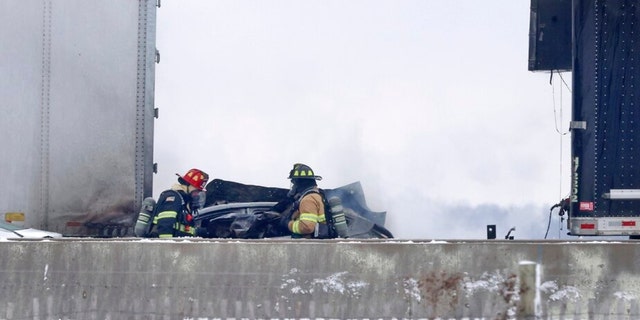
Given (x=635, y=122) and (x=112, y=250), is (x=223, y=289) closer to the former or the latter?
(x=112, y=250)

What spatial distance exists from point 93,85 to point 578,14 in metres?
5.30

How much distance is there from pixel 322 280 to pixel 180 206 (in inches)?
141

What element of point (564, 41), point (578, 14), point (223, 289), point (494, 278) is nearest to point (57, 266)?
point (223, 289)

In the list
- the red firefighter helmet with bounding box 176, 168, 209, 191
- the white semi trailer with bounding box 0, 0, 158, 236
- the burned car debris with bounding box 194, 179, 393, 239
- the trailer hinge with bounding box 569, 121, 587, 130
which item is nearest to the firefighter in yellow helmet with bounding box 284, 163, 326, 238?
the burned car debris with bounding box 194, 179, 393, 239

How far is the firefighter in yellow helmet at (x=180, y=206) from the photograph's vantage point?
354 inches

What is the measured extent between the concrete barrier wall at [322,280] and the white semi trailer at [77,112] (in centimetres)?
306

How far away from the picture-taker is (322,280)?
591 cm

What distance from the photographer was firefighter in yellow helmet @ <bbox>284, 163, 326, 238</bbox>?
30.8 feet

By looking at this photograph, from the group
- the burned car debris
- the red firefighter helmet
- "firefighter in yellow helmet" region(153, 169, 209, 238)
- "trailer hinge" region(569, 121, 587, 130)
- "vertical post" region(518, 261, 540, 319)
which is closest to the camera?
"vertical post" region(518, 261, 540, 319)

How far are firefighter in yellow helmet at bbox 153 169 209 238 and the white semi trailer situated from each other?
16.7 inches

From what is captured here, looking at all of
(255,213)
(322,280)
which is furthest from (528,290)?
(255,213)

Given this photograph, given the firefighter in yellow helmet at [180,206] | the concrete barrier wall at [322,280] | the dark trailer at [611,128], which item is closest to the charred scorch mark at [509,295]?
the concrete barrier wall at [322,280]

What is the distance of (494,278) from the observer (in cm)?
587

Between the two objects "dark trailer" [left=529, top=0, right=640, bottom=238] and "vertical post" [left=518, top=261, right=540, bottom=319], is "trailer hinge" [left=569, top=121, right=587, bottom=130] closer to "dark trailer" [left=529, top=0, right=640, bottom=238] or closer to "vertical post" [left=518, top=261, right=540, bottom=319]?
"dark trailer" [left=529, top=0, right=640, bottom=238]
